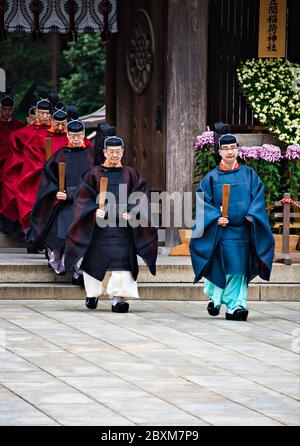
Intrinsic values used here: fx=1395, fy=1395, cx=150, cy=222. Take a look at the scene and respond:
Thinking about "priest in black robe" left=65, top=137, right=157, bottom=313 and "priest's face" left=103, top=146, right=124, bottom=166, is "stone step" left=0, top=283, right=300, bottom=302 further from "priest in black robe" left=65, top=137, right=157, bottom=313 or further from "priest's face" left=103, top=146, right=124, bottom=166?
"priest's face" left=103, top=146, right=124, bottom=166

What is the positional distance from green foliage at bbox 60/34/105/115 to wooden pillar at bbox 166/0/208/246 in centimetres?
2021

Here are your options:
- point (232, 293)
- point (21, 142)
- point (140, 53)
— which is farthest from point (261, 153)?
point (232, 293)

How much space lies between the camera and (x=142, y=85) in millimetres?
18344

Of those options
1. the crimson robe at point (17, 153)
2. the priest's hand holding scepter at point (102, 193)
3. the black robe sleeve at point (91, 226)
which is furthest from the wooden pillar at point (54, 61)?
the priest's hand holding scepter at point (102, 193)

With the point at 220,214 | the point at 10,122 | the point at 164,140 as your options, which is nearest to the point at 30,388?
the point at 220,214

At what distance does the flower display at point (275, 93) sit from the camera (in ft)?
56.3

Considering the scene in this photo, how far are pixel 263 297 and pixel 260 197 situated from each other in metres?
2.01

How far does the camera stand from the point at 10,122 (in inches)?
735

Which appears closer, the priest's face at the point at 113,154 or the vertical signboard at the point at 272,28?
the priest's face at the point at 113,154

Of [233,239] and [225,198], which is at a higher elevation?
[225,198]

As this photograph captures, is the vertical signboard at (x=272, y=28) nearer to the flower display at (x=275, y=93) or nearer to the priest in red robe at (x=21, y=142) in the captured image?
the flower display at (x=275, y=93)

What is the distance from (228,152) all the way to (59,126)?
3.25 metres

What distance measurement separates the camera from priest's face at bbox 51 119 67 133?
53.8 ft

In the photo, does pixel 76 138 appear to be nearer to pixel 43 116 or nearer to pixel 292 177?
pixel 43 116
